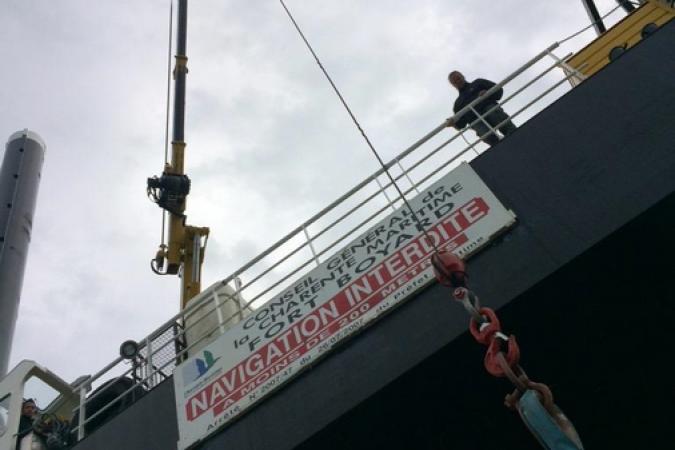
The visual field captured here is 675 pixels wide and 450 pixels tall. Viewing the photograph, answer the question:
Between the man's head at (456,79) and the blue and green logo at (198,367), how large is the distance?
17.4ft

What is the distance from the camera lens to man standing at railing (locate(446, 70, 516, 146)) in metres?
7.92

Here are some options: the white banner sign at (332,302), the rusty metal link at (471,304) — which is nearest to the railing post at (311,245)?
the white banner sign at (332,302)

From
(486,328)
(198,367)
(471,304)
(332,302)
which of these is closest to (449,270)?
(471,304)

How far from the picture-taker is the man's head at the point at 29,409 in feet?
30.3

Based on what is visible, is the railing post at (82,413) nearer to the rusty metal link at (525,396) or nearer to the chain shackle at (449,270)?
the chain shackle at (449,270)

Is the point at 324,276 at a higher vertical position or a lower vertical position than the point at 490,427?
higher

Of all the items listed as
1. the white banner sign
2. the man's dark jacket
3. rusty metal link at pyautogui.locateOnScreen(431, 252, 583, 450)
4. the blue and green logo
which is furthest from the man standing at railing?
rusty metal link at pyautogui.locateOnScreen(431, 252, 583, 450)

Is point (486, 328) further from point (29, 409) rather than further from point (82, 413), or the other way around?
point (29, 409)

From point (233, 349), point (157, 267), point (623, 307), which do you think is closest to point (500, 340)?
point (623, 307)

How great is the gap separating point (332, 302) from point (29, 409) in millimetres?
5854

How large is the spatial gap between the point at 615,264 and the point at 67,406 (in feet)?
28.7

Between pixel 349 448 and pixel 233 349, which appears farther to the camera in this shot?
pixel 233 349

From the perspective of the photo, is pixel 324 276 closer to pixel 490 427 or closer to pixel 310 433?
pixel 310 433

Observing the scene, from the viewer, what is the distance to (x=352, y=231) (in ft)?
22.5
